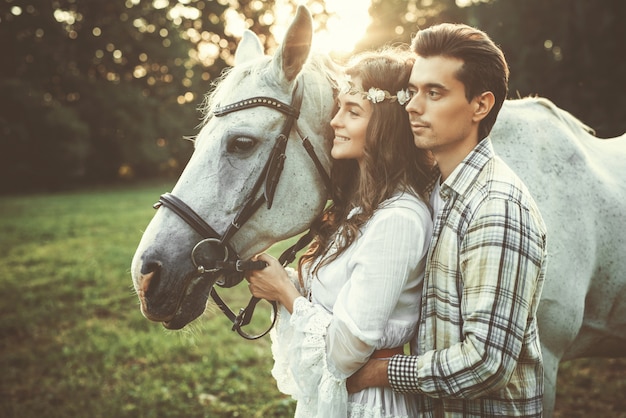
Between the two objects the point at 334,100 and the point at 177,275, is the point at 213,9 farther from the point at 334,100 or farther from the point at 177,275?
the point at 177,275

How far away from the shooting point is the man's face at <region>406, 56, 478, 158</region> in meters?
1.77

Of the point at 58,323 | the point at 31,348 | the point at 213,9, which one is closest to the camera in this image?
the point at 213,9

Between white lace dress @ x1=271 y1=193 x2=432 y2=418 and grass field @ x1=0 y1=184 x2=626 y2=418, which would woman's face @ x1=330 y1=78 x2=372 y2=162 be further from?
grass field @ x1=0 y1=184 x2=626 y2=418

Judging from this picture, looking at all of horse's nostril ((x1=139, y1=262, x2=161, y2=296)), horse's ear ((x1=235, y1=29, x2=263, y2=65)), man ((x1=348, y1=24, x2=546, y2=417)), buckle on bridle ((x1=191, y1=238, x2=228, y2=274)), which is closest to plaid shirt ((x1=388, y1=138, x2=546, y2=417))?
man ((x1=348, y1=24, x2=546, y2=417))

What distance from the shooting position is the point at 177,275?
2.09 m

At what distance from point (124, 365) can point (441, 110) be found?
4.97 m

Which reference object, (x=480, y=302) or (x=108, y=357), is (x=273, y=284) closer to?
(x=480, y=302)

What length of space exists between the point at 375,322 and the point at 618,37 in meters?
4.97

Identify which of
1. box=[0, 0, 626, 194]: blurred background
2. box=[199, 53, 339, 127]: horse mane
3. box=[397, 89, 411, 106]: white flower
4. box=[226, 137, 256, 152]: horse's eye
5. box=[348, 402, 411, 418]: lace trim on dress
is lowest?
box=[348, 402, 411, 418]: lace trim on dress

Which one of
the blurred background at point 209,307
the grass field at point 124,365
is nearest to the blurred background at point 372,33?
the blurred background at point 209,307

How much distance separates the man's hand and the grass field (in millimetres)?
912

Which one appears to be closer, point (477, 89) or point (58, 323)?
point (477, 89)

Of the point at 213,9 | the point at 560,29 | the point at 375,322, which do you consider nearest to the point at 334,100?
the point at 375,322

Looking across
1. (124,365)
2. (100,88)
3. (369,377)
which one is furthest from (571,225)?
(100,88)
